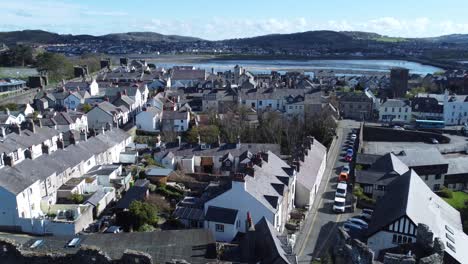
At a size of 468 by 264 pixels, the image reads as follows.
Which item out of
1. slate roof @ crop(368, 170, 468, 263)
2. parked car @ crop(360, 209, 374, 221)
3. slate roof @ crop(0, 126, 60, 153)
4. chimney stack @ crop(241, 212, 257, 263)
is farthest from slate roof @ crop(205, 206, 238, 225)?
slate roof @ crop(0, 126, 60, 153)

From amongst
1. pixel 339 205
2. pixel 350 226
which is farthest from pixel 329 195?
Result: pixel 350 226

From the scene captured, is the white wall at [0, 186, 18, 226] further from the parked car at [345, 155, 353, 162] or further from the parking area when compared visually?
the parked car at [345, 155, 353, 162]

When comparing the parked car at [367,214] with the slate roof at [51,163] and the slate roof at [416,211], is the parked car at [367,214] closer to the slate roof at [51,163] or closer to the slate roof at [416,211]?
the slate roof at [416,211]

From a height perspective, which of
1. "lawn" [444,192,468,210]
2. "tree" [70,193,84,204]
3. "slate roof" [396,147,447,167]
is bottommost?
"lawn" [444,192,468,210]

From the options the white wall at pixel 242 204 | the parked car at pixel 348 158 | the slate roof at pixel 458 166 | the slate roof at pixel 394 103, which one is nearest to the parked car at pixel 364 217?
the white wall at pixel 242 204

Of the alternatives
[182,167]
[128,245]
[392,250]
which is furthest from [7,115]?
[392,250]

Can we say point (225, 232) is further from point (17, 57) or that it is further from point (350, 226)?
point (17, 57)
